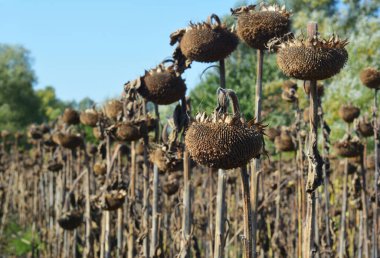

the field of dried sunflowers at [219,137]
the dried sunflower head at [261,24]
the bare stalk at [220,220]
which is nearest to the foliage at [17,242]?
the field of dried sunflowers at [219,137]

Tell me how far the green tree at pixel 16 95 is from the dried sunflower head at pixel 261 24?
43694mm

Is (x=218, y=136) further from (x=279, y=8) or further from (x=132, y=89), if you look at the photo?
(x=132, y=89)

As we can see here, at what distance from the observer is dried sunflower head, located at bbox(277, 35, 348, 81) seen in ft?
8.39

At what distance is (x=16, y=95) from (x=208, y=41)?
4878 centimetres

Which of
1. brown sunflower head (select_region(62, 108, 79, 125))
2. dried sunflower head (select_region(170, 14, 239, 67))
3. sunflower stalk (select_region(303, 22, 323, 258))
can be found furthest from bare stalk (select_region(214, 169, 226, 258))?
brown sunflower head (select_region(62, 108, 79, 125))

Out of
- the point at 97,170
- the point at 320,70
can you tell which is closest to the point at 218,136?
the point at 320,70

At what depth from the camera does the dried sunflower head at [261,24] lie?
3.00 meters

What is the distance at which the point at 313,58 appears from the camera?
2.56 m

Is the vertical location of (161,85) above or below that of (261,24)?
below

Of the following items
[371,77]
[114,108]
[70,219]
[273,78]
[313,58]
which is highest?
[273,78]

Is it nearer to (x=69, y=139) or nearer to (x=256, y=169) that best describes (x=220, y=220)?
(x=256, y=169)

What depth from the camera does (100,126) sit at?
4.57 metres

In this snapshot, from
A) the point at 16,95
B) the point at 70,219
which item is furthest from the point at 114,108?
the point at 16,95

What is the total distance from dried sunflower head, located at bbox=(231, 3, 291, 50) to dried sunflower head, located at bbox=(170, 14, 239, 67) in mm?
214
